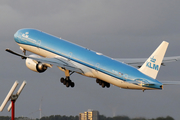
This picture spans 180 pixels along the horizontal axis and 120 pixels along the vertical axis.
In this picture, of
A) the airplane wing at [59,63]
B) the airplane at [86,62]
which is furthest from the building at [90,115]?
the airplane wing at [59,63]

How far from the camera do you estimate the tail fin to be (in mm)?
59866

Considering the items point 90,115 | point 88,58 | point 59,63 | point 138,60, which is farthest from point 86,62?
point 138,60

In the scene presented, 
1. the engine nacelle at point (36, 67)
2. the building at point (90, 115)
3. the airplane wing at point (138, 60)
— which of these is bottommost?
the building at point (90, 115)

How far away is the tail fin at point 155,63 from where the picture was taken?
59.9m

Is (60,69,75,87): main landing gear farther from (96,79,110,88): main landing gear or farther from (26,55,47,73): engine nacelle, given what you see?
(96,79,110,88): main landing gear

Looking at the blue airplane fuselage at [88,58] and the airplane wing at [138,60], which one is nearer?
the blue airplane fuselage at [88,58]

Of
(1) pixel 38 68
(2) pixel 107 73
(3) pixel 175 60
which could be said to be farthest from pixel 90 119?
(3) pixel 175 60

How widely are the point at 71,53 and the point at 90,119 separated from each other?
34.8 feet

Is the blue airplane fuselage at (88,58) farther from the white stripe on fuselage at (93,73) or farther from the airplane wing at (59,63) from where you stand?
the airplane wing at (59,63)

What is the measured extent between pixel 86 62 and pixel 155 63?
11066mm

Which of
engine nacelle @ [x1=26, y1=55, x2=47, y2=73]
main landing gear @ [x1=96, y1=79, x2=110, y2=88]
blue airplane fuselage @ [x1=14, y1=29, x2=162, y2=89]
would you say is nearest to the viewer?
blue airplane fuselage @ [x1=14, y1=29, x2=162, y2=89]

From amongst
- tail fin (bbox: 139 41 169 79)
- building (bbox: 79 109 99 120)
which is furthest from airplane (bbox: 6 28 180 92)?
building (bbox: 79 109 99 120)

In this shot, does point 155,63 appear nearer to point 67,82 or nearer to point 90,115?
point 90,115

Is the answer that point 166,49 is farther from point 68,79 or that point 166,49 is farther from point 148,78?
point 68,79
